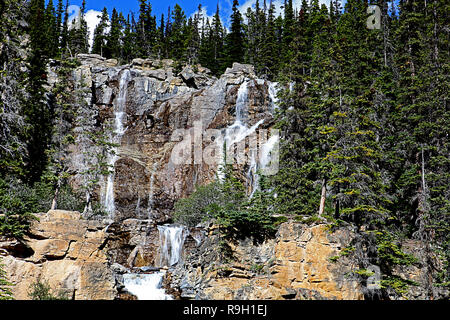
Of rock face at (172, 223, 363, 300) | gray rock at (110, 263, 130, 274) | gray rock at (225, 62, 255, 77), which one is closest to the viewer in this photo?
rock face at (172, 223, 363, 300)

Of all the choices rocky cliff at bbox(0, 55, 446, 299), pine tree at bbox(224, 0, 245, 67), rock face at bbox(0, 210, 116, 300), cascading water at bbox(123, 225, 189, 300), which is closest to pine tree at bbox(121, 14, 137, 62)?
rocky cliff at bbox(0, 55, 446, 299)

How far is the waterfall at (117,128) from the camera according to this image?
129 feet

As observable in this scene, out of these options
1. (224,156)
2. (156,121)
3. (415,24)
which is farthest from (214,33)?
(415,24)

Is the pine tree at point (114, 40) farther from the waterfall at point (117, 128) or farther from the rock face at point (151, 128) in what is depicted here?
the waterfall at point (117, 128)

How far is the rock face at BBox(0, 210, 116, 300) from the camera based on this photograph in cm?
1756

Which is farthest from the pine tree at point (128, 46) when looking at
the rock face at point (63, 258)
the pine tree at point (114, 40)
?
the rock face at point (63, 258)

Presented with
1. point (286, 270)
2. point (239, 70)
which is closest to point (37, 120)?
point (239, 70)

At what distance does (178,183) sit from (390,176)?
22318mm

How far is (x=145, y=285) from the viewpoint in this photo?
2497 cm

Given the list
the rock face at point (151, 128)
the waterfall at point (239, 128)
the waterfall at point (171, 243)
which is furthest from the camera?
the waterfall at point (239, 128)

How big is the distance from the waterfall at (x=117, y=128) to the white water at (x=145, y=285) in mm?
14834

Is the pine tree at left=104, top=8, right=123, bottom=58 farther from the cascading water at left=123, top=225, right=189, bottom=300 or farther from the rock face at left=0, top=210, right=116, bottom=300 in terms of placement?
the rock face at left=0, top=210, right=116, bottom=300

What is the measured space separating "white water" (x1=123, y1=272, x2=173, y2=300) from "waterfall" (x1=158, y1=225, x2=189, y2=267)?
131 inches
